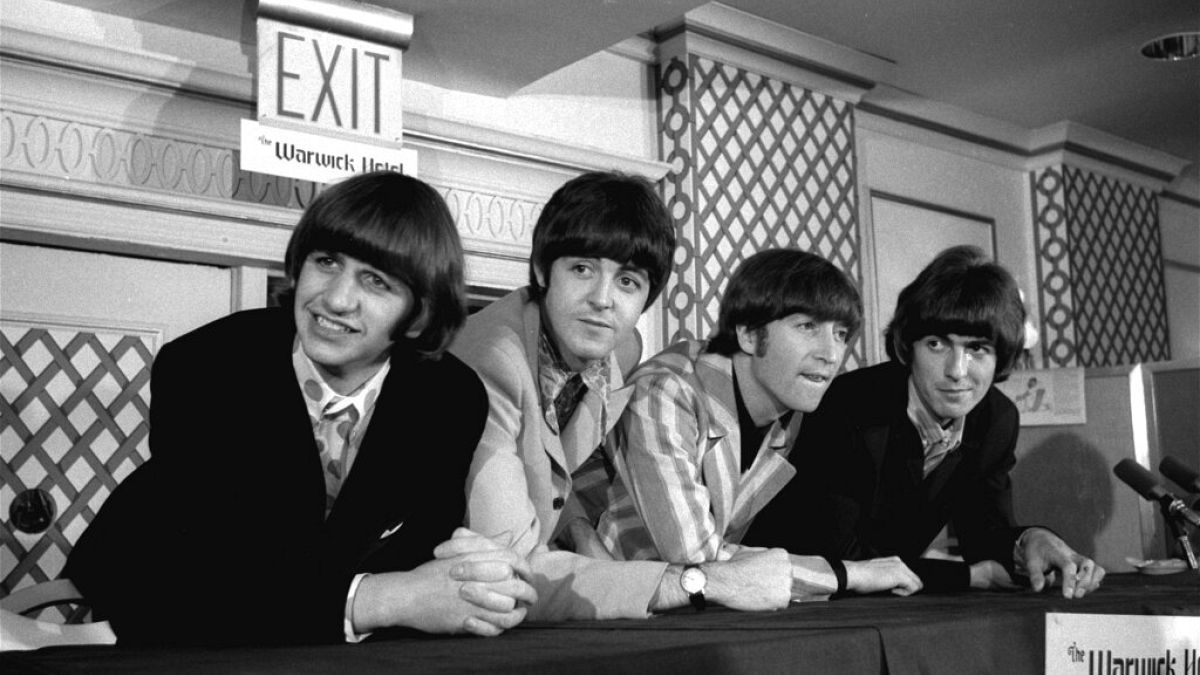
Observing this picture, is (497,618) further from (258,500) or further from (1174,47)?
(1174,47)

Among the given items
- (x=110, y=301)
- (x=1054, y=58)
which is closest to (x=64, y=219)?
(x=110, y=301)

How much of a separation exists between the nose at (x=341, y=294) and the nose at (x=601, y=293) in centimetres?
36

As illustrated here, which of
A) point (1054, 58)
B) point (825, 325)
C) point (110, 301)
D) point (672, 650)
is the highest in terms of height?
point (1054, 58)

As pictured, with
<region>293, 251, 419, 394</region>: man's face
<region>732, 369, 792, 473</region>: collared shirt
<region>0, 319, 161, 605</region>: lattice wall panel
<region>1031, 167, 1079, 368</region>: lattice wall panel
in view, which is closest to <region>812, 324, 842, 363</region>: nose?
<region>732, 369, 792, 473</region>: collared shirt

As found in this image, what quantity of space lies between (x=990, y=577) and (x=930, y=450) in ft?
0.91

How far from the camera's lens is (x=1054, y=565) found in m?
1.52

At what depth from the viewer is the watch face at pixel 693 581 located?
1135mm

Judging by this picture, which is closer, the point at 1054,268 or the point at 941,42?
the point at 941,42

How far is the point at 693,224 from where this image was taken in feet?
10.4

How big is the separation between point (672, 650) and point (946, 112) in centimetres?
382

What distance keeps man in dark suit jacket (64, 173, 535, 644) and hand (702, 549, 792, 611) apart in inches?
11.0

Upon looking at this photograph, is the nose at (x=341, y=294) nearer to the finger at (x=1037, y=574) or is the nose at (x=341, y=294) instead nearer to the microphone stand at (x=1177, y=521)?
the finger at (x=1037, y=574)

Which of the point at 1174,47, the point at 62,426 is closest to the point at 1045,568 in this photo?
the point at 62,426

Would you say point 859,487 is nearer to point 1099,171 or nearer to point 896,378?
point 896,378
